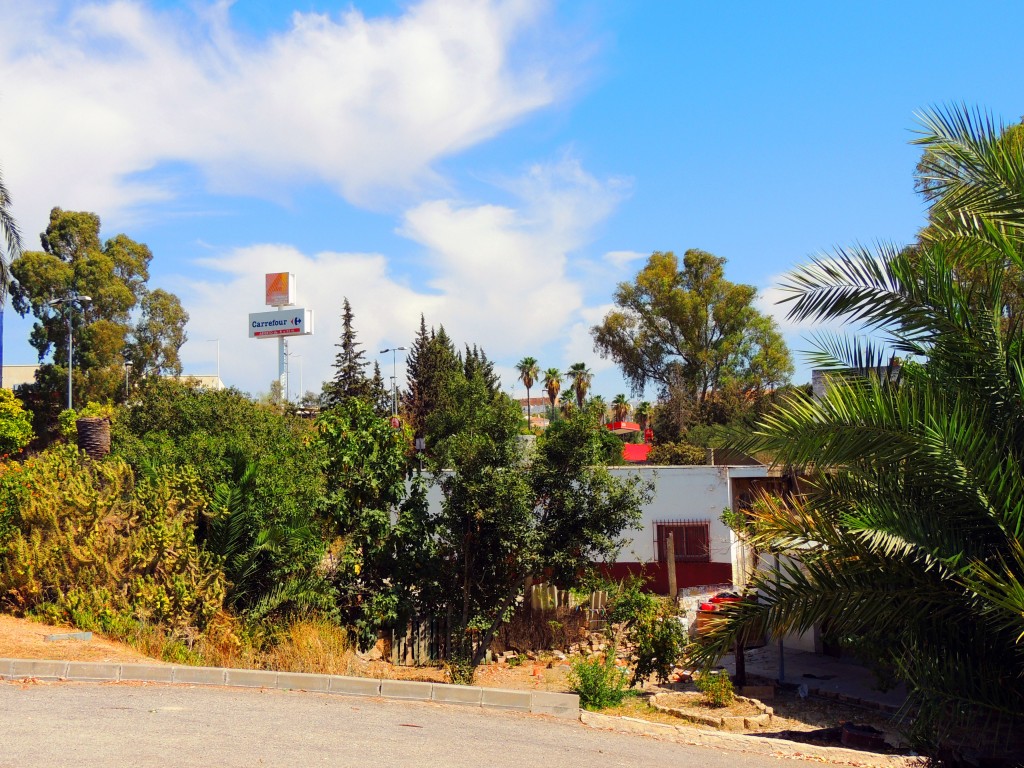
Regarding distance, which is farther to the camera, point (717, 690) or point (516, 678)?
point (516, 678)

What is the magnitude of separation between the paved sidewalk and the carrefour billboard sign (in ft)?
206

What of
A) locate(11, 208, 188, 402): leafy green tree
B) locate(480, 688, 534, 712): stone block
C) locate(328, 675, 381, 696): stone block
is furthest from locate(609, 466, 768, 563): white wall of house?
locate(11, 208, 188, 402): leafy green tree

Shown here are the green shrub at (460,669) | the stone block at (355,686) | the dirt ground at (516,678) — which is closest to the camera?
the stone block at (355,686)

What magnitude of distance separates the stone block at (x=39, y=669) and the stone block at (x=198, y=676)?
119cm

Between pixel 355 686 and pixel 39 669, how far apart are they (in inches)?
136

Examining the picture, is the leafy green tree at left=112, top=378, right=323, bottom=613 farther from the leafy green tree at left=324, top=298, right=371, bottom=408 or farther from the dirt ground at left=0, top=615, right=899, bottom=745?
the leafy green tree at left=324, top=298, right=371, bottom=408

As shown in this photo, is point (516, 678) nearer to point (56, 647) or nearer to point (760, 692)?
point (760, 692)

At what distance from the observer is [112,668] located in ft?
33.3

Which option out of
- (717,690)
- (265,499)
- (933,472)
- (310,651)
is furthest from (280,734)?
(265,499)

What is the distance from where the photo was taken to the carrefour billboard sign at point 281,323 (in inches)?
2990

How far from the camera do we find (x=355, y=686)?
10.3 meters

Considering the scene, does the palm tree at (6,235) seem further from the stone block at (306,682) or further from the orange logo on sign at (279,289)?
the orange logo on sign at (279,289)

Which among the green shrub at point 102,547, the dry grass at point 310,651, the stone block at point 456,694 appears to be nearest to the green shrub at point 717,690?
the stone block at point 456,694

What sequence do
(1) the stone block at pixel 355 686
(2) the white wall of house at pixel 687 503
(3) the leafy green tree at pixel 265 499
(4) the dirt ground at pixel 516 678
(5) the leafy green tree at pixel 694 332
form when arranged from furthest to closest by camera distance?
(5) the leafy green tree at pixel 694 332, (2) the white wall of house at pixel 687 503, (3) the leafy green tree at pixel 265 499, (4) the dirt ground at pixel 516 678, (1) the stone block at pixel 355 686
